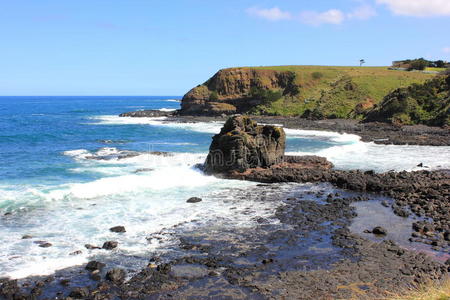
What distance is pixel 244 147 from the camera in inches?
1266

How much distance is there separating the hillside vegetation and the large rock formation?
5288 centimetres

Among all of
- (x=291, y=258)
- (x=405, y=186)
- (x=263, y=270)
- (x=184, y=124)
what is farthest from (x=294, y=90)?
(x=263, y=270)

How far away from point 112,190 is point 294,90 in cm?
8265

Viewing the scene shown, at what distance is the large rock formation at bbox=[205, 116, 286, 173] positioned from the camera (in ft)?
105

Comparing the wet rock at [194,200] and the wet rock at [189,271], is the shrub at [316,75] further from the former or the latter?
the wet rock at [189,271]

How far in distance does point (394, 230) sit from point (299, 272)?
6.98 meters

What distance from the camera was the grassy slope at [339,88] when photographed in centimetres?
8912

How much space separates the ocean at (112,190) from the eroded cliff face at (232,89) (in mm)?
Answer: 48477

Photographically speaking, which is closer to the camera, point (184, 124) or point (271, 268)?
point (271, 268)

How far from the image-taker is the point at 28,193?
2670cm

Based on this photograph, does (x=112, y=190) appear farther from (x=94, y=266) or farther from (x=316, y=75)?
(x=316, y=75)

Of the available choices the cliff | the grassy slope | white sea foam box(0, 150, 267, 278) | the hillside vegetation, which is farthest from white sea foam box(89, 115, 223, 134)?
white sea foam box(0, 150, 267, 278)

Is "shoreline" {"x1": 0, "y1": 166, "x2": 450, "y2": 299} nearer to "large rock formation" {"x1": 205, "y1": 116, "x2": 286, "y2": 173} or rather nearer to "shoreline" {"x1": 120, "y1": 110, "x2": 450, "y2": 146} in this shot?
"large rock formation" {"x1": 205, "y1": 116, "x2": 286, "y2": 173}

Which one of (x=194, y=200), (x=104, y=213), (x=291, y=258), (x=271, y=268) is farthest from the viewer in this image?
(x=194, y=200)
